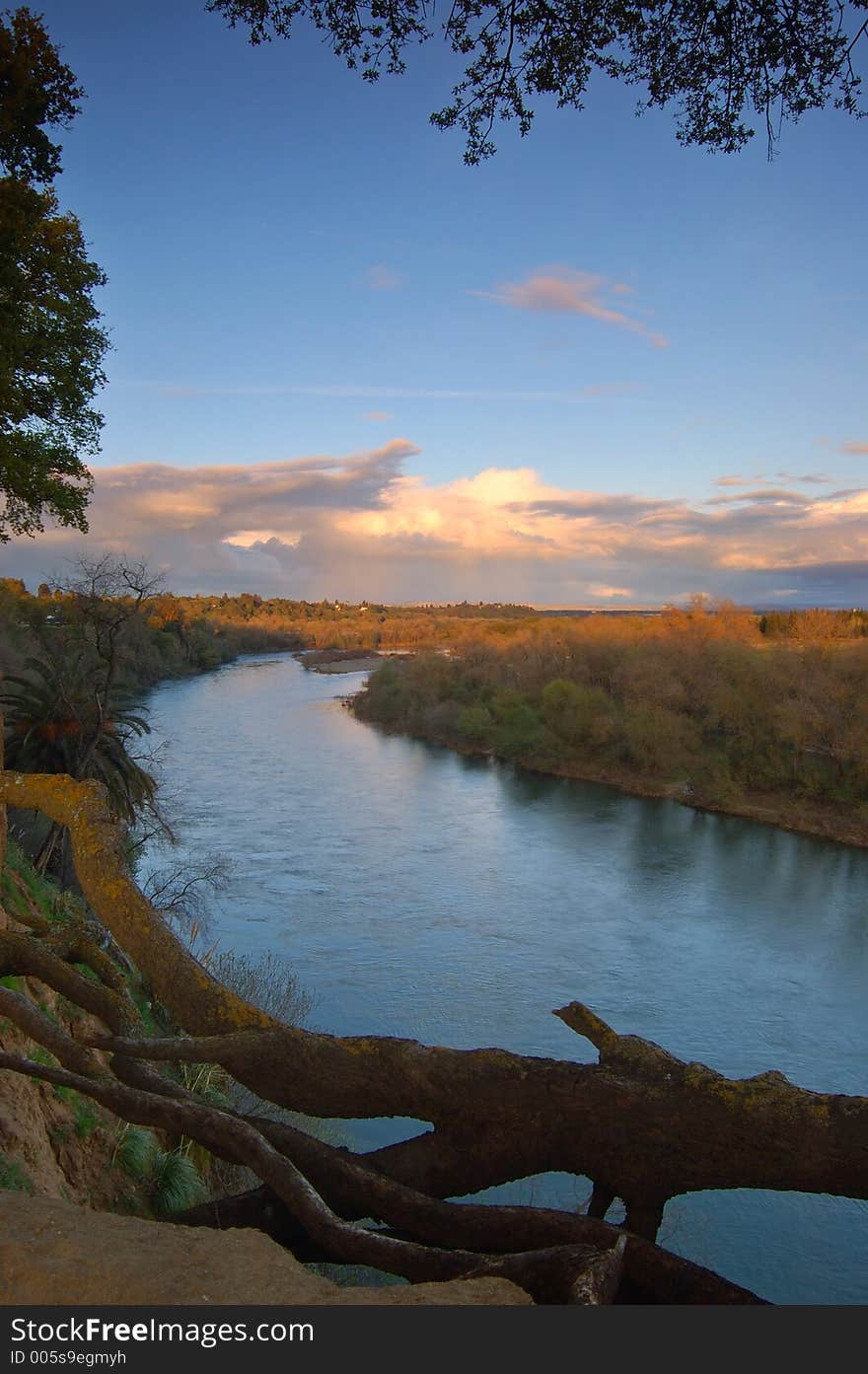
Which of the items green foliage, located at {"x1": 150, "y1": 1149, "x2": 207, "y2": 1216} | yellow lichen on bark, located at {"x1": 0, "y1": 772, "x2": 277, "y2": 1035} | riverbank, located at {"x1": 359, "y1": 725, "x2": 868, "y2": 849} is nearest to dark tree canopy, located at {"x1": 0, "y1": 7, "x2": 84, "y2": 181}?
yellow lichen on bark, located at {"x1": 0, "y1": 772, "x2": 277, "y2": 1035}

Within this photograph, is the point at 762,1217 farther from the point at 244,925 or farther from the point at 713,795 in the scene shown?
the point at 713,795

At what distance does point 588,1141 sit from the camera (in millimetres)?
3078

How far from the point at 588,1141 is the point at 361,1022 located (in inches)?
522

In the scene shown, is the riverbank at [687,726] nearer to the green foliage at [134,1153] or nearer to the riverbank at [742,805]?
the riverbank at [742,805]

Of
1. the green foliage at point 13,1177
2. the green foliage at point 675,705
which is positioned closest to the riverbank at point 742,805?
the green foliage at point 675,705

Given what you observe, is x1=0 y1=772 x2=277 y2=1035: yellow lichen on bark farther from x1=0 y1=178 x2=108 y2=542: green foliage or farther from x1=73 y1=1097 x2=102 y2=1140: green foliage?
x1=0 y1=178 x2=108 y2=542: green foliage

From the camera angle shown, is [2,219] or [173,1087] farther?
[2,219]

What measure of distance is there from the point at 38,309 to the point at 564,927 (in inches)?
650

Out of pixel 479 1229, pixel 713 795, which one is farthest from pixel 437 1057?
pixel 713 795

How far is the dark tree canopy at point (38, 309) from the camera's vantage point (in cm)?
682

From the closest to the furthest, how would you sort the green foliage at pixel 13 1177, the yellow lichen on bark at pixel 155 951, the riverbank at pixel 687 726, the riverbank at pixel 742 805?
1. the yellow lichen on bark at pixel 155 951
2. the green foliage at pixel 13 1177
3. the riverbank at pixel 742 805
4. the riverbank at pixel 687 726

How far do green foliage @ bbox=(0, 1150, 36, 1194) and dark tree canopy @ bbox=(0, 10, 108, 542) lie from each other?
6610mm

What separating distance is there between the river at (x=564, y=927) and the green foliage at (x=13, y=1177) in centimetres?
838
